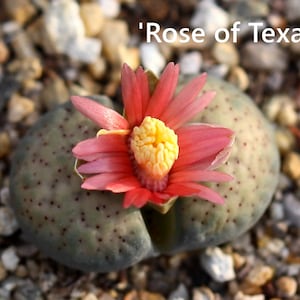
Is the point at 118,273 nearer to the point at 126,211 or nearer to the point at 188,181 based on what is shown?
the point at 126,211

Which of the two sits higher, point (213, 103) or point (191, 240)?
point (213, 103)

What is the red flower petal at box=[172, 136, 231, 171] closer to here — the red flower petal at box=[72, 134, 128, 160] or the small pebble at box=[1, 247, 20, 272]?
the red flower petal at box=[72, 134, 128, 160]

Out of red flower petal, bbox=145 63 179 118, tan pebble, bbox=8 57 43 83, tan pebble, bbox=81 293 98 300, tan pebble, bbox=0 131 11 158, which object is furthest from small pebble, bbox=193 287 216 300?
tan pebble, bbox=8 57 43 83

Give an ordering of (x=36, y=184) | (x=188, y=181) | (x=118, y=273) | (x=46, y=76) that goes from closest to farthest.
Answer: (x=188, y=181), (x=36, y=184), (x=118, y=273), (x=46, y=76)

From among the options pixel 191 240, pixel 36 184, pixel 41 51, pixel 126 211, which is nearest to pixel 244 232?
pixel 191 240

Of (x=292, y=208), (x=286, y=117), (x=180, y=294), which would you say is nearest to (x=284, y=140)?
(x=286, y=117)
